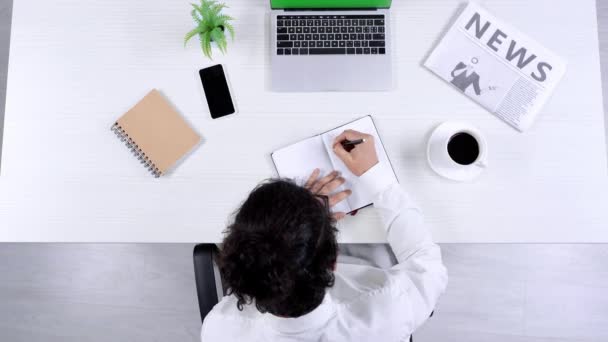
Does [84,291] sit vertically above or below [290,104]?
below

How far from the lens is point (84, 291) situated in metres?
1.60

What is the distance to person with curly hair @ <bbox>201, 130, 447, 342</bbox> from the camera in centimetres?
66

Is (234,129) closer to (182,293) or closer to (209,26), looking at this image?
(209,26)

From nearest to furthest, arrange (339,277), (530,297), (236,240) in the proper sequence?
(236,240), (339,277), (530,297)

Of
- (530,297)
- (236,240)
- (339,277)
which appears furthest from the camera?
(530,297)

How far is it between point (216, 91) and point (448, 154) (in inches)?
20.7

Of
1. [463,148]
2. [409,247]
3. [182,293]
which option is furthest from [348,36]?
[182,293]

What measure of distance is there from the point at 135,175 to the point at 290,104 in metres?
0.38

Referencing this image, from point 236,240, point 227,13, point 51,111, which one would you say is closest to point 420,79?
point 227,13

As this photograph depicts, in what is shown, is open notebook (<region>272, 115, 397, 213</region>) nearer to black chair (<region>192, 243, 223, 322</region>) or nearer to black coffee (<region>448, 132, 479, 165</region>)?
black coffee (<region>448, 132, 479, 165</region>)

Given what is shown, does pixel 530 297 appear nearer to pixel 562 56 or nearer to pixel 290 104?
pixel 562 56

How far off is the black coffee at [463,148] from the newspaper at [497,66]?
0.40ft

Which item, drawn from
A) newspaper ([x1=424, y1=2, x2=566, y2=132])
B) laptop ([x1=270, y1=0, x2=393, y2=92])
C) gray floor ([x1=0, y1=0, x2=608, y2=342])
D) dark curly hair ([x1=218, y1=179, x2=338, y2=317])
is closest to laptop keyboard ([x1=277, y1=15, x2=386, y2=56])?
laptop ([x1=270, y1=0, x2=393, y2=92])

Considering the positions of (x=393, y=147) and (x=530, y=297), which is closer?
(x=393, y=147)
